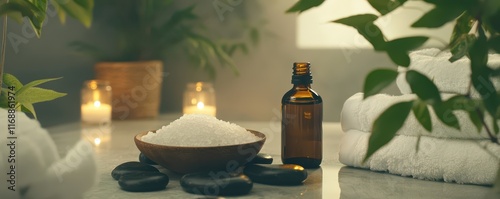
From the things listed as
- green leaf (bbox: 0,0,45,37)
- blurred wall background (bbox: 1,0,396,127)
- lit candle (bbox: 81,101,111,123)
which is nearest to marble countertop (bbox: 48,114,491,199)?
green leaf (bbox: 0,0,45,37)

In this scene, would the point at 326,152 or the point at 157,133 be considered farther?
→ the point at 326,152

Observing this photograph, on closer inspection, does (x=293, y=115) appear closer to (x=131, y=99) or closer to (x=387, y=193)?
(x=387, y=193)

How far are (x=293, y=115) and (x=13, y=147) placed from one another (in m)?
0.45

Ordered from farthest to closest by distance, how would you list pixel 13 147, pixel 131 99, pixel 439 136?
pixel 131 99 < pixel 439 136 < pixel 13 147

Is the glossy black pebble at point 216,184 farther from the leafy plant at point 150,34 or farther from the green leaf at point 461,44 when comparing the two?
the leafy plant at point 150,34

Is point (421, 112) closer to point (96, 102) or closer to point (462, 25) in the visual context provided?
point (462, 25)

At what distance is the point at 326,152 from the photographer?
126cm

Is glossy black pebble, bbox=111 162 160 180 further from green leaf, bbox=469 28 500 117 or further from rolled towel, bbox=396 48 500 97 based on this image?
green leaf, bbox=469 28 500 117

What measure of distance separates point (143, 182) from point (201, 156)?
83 mm

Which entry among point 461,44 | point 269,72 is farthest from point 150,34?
point 461,44

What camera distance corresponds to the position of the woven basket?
6.71 feet

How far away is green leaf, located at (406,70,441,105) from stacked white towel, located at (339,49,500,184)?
16.0 inches

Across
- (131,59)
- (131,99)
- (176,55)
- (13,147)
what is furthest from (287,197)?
(176,55)

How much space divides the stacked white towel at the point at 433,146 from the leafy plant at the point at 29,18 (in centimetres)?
48
